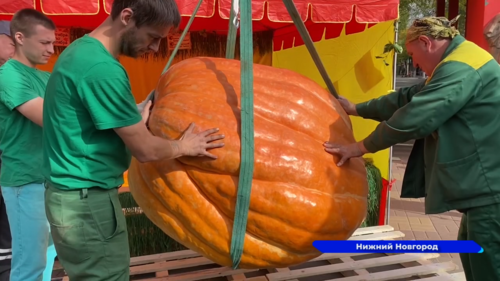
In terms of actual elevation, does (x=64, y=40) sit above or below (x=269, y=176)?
above

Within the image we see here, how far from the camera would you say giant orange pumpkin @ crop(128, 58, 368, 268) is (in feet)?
5.55

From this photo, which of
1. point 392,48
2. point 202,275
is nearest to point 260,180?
point 202,275

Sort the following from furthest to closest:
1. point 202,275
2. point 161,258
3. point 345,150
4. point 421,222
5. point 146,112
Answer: point 421,222 → point 161,258 → point 202,275 → point 146,112 → point 345,150

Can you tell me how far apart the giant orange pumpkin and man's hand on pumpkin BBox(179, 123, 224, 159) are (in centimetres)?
3

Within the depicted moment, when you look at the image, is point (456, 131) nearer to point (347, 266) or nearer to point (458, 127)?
point (458, 127)

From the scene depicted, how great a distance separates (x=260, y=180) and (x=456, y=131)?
1028 millimetres

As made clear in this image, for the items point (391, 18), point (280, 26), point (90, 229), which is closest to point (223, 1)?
point (391, 18)

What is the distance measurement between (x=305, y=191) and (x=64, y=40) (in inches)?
221

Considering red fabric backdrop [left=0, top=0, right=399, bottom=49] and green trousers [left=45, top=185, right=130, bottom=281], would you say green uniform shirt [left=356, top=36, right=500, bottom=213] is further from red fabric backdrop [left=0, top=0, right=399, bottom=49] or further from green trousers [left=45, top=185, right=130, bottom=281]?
red fabric backdrop [left=0, top=0, right=399, bottom=49]

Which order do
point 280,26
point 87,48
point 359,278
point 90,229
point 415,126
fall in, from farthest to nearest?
point 280,26, point 359,278, point 415,126, point 90,229, point 87,48

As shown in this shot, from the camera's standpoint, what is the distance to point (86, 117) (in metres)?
1.54

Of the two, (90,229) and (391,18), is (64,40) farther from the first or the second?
(90,229)

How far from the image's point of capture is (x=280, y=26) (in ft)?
21.9

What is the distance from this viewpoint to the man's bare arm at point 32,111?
2242mm
